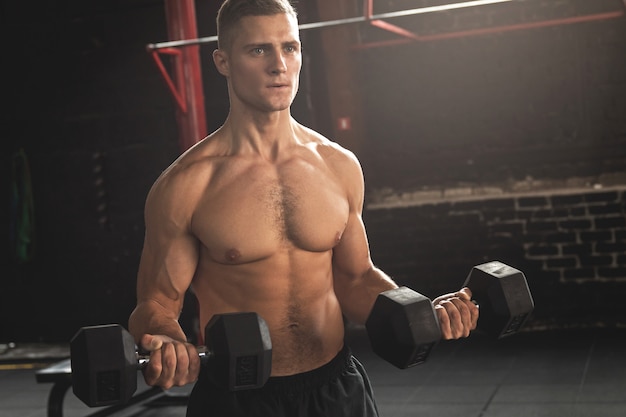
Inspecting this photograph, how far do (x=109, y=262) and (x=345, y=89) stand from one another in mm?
2080

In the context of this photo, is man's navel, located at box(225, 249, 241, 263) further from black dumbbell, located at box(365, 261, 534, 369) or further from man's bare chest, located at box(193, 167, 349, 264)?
black dumbbell, located at box(365, 261, 534, 369)

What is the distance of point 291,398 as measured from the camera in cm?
197

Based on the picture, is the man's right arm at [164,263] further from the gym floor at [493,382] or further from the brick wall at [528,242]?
the brick wall at [528,242]

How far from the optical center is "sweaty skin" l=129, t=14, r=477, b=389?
189 centimetres

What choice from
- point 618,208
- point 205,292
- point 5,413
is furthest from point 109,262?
point 205,292

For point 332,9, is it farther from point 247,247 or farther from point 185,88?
point 247,247

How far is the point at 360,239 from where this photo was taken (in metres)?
2.09

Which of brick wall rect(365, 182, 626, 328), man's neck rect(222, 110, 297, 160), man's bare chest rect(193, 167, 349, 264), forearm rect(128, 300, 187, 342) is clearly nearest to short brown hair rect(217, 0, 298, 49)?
man's neck rect(222, 110, 297, 160)

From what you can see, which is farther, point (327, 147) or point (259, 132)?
point (327, 147)

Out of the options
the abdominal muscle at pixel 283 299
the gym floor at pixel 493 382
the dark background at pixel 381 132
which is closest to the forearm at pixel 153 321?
the abdominal muscle at pixel 283 299

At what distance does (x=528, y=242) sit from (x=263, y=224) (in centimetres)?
431

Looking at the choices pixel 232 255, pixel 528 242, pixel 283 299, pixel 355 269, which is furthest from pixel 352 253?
pixel 528 242

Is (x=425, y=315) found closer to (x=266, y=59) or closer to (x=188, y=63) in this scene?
(x=266, y=59)

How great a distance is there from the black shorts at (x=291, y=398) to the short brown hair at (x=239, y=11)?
703 mm
